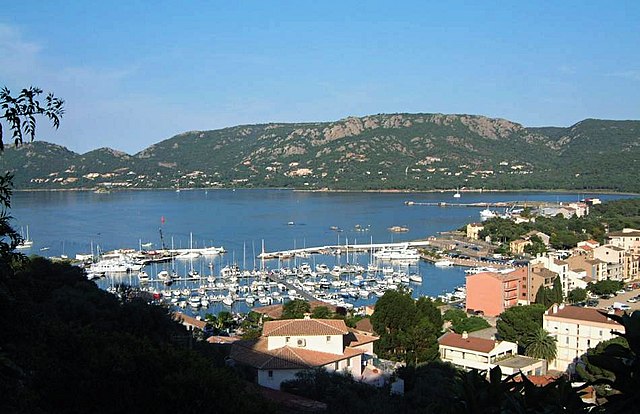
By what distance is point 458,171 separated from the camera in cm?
8762

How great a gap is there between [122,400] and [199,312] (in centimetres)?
1580

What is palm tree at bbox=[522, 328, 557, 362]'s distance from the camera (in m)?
11.2

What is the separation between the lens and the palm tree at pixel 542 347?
440 inches

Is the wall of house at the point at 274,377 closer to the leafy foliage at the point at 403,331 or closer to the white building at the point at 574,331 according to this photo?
the leafy foliage at the point at 403,331

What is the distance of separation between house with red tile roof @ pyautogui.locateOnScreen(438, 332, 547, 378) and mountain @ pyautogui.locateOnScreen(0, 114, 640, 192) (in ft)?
226

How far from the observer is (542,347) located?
36.8ft

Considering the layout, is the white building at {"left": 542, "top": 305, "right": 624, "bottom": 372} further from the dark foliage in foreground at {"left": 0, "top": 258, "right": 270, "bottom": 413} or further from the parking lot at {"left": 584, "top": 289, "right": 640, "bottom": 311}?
the dark foliage in foreground at {"left": 0, "top": 258, "right": 270, "bottom": 413}

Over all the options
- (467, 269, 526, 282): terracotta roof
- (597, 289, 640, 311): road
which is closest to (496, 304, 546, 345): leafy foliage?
(467, 269, 526, 282): terracotta roof

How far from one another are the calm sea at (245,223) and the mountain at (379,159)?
1304cm

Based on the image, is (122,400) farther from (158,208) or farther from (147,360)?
(158,208)

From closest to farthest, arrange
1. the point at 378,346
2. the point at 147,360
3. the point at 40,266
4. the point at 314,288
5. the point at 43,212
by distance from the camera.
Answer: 1. the point at 147,360
2. the point at 378,346
3. the point at 40,266
4. the point at 314,288
5. the point at 43,212

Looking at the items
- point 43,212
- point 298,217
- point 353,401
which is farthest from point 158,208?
point 353,401

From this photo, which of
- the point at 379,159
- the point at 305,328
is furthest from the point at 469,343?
the point at 379,159

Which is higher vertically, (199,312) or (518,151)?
(518,151)
